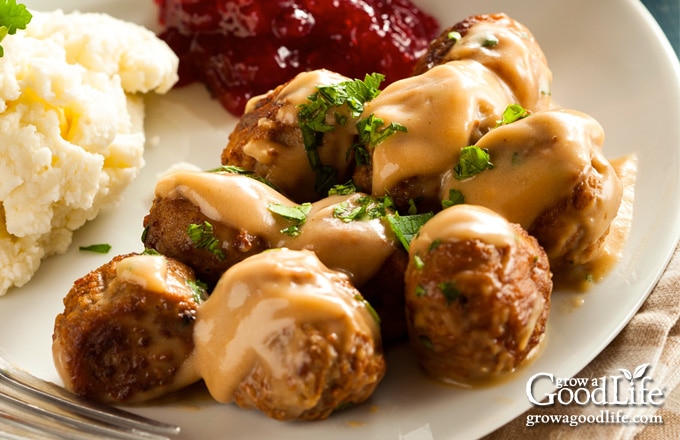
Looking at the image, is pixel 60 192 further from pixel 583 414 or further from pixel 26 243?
pixel 583 414

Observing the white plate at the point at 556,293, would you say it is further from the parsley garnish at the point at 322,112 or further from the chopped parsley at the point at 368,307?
the parsley garnish at the point at 322,112

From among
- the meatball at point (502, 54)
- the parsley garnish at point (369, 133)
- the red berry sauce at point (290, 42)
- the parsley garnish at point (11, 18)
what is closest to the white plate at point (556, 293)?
the red berry sauce at point (290, 42)

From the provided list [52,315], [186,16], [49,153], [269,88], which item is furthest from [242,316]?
[186,16]

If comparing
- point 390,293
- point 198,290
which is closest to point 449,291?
point 390,293

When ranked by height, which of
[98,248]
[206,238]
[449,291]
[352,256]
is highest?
[449,291]

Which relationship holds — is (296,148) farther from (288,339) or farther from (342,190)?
(288,339)
